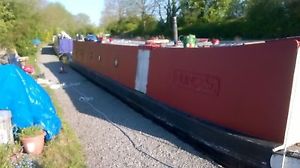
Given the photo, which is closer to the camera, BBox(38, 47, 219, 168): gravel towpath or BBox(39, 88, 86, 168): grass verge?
BBox(39, 88, 86, 168): grass verge

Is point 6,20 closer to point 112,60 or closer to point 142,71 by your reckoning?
point 112,60

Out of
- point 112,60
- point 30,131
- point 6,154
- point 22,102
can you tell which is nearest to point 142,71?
point 112,60

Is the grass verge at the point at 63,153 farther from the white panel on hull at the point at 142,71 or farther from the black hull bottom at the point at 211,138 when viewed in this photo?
the white panel on hull at the point at 142,71

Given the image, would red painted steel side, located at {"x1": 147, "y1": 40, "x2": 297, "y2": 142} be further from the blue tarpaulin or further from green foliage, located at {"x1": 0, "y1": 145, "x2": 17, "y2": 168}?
green foliage, located at {"x1": 0, "y1": 145, "x2": 17, "y2": 168}

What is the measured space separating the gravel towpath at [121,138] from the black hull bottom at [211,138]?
188 mm

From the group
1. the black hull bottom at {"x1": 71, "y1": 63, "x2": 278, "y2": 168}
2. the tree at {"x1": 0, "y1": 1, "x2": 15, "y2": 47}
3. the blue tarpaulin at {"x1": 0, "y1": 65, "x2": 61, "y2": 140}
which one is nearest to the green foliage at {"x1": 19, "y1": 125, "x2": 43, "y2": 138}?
the blue tarpaulin at {"x1": 0, "y1": 65, "x2": 61, "y2": 140}

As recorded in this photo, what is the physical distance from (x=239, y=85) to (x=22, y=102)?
4.20 m

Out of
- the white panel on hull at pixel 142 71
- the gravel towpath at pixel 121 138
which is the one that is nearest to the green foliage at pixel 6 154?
the gravel towpath at pixel 121 138

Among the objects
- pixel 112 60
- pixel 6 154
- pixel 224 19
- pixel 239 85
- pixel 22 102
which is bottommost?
pixel 6 154

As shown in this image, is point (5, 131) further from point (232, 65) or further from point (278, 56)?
point (278, 56)

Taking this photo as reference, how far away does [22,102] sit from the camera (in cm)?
761

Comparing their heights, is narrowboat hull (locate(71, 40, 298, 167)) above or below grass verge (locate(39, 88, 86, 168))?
above

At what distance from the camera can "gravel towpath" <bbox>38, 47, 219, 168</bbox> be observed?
7.02 metres

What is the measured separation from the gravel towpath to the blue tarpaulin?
1012 millimetres
